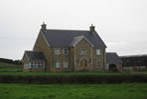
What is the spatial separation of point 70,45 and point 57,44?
2.63 meters

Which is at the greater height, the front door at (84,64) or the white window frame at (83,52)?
the white window frame at (83,52)

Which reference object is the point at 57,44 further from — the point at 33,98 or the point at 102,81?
the point at 33,98

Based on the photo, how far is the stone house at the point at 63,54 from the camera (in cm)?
5222

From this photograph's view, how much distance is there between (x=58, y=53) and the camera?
173 ft

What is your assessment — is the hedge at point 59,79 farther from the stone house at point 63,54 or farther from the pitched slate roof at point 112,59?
the pitched slate roof at point 112,59

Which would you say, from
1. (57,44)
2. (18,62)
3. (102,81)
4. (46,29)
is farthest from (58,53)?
(18,62)

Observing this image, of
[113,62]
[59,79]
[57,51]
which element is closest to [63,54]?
[57,51]

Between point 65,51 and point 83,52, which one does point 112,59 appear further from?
point 65,51

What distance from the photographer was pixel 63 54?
53.2 meters

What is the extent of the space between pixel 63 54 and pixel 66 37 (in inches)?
168

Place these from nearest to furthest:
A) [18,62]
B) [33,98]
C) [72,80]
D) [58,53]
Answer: [33,98], [72,80], [58,53], [18,62]

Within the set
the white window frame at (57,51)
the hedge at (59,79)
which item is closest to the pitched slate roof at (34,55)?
the white window frame at (57,51)

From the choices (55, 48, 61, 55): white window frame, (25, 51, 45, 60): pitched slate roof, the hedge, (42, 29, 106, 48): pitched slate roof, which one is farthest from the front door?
the hedge

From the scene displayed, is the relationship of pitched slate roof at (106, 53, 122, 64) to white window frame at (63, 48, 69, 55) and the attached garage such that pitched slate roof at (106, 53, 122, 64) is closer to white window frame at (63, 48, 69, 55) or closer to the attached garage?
the attached garage
